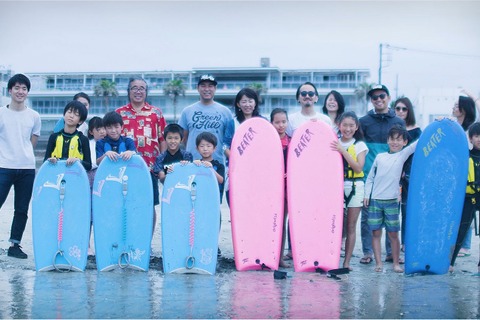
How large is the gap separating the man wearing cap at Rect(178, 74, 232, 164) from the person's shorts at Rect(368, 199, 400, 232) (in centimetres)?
169

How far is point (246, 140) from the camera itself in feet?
17.9

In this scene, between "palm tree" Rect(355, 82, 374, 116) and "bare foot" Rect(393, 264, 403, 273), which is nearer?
"bare foot" Rect(393, 264, 403, 273)

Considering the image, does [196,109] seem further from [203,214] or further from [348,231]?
[348,231]

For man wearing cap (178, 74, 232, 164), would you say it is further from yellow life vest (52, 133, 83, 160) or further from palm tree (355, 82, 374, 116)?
palm tree (355, 82, 374, 116)

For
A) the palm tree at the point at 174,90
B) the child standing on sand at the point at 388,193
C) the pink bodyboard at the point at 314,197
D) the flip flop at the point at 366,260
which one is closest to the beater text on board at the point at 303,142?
the pink bodyboard at the point at 314,197

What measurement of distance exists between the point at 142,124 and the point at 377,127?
2452mm

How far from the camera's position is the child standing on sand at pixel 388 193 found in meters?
5.18

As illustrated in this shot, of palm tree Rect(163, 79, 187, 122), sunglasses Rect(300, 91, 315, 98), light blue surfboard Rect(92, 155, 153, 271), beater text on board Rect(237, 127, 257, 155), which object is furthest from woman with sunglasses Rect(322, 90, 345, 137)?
palm tree Rect(163, 79, 187, 122)

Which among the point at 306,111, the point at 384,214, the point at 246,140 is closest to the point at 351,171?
the point at 384,214

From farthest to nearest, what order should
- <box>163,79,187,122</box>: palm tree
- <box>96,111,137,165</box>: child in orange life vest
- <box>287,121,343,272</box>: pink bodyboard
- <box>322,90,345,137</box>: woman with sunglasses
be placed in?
<box>163,79,187,122</box>: palm tree, <box>322,90,345,137</box>: woman with sunglasses, <box>287,121,343,272</box>: pink bodyboard, <box>96,111,137,165</box>: child in orange life vest

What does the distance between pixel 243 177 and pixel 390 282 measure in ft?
5.54

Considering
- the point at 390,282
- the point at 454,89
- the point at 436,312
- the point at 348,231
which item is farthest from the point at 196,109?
the point at 454,89

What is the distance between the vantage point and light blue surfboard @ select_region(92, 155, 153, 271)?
5082 mm

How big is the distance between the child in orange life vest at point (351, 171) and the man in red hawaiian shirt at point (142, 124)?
6.01ft
